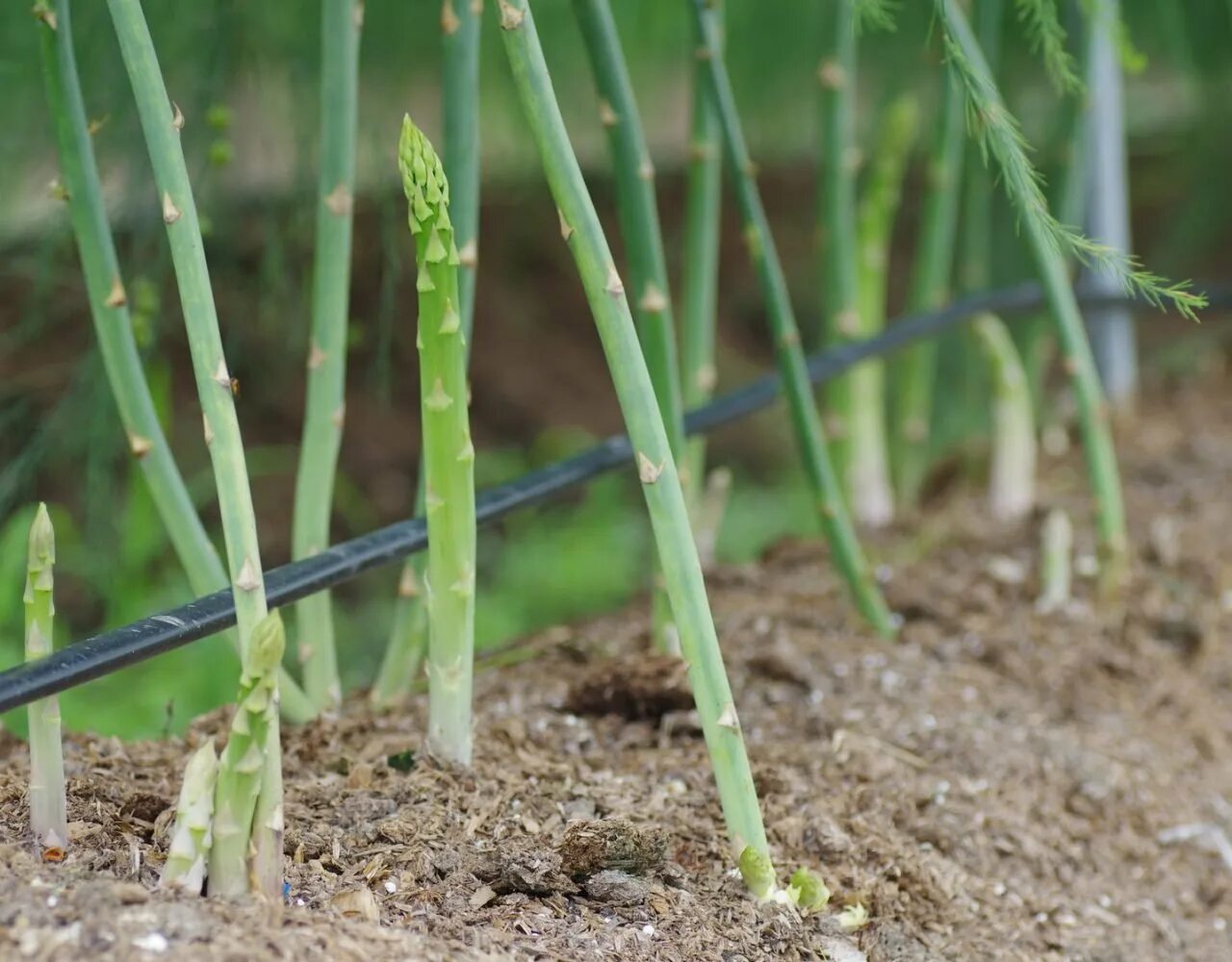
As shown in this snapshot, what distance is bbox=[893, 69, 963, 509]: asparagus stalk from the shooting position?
1.51 metres

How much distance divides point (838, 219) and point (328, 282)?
0.67m

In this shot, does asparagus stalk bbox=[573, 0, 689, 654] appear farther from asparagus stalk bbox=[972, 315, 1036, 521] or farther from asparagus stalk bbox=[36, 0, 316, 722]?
asparagus stalk bbox=[972, 315, 1036, 521]

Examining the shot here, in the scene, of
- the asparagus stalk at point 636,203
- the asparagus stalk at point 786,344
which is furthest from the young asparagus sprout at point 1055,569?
the asparagus stalk at point 636,203

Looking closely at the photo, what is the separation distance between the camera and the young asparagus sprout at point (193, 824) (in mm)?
661

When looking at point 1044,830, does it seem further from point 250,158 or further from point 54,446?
point 250,158

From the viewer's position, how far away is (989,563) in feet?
4.74

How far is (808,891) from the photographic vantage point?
2.73 feet

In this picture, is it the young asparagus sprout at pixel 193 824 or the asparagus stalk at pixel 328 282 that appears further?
the asparagus stalk at pixel 328 282

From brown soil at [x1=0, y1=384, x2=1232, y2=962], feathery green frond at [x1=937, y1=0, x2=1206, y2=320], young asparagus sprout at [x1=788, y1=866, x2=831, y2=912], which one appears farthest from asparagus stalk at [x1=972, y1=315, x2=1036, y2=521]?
young asparagus sprout at [x1=788, y1=866, x2=831, y2=912]

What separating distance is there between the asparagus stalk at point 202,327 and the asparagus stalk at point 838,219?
70 centimetres

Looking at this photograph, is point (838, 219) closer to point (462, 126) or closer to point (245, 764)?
point (462, 126)

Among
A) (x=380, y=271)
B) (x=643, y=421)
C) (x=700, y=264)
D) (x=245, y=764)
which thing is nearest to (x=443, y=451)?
(x=643, y=421)

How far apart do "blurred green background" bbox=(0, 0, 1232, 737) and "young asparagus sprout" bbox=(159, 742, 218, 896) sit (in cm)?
50

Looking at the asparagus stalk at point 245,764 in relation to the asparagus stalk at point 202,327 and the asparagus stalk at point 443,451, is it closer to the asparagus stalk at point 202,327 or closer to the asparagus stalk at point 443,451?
the asparagus stalk at point 202,327
